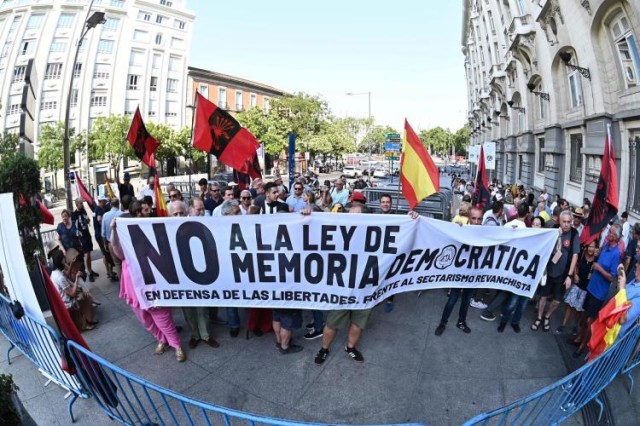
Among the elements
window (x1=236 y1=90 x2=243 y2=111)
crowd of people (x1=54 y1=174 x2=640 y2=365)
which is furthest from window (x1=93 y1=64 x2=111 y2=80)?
crowd of people (x1=54 y1=174 x2=640 y2=365)

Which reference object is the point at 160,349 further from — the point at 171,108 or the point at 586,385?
the point at 171,108

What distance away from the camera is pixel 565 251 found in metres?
4.86

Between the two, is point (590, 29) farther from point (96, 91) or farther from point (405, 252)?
point (96, 91)

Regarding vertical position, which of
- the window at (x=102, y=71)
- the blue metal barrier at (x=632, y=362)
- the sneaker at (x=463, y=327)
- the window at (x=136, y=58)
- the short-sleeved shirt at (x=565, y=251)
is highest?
the window at (x=136, y=58)

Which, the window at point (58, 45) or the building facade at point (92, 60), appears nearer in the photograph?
the building facade at point (92, 60)

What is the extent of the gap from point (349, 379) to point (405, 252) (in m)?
1.57

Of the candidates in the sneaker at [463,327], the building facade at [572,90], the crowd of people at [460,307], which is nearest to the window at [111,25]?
the building facade at [572,90]

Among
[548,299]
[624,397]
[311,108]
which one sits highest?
[311,108]

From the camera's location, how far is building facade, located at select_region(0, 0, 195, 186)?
41.8m

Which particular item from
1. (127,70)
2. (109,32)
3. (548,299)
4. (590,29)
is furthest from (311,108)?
(548,299)

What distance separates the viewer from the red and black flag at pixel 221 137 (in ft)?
23.1

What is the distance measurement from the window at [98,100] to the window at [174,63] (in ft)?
29.9

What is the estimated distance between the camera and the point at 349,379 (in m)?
4.06

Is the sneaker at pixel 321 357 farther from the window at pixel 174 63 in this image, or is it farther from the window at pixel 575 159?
the window at pixel 174 63
